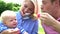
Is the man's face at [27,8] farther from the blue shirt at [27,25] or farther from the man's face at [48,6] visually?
the man's face at [48,6]

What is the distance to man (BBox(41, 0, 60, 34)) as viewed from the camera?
0.91 metres

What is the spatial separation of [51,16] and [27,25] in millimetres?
504

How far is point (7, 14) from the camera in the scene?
4.48 feet

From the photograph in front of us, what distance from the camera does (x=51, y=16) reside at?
37.2 inches

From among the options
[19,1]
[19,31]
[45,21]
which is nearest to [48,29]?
[45,21]

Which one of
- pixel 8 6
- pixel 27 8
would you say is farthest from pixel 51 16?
pixel 8 6

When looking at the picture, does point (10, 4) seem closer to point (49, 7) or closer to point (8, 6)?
point (8, 6)

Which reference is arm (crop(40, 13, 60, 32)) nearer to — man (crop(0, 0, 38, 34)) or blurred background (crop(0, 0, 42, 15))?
man (crop(0, 0, 38, 34))

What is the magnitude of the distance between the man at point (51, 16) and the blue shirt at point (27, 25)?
422mm

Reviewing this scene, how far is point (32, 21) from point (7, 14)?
236mm

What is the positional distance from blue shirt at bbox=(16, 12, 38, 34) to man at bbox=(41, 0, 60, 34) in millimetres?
422

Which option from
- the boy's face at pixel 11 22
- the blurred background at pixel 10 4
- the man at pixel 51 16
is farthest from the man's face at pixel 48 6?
the blurred background at pixel 10 4

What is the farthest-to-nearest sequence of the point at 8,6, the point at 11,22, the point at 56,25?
the point at 8,6 < the point at 11,22 < the point at 56,25

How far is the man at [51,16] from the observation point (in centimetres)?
91
